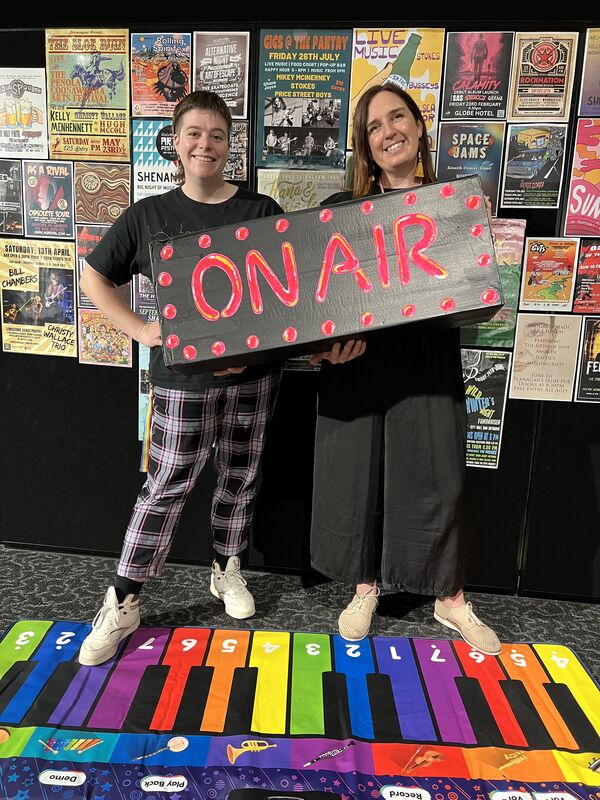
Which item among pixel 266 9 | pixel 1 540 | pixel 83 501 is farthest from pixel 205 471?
pixel 266 9

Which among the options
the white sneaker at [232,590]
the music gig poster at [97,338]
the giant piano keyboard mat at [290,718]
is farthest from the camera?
the music gig poster at [97,338]

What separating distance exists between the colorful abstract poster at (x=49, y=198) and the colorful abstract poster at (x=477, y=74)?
1.17 meters

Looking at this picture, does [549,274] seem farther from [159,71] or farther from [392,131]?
[159,71]

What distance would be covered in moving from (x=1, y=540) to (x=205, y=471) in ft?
2.73

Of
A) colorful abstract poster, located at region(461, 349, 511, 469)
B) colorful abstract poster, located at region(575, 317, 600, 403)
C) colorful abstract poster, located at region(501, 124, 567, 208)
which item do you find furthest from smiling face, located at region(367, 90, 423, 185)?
colorful abstract poster, located at region(575, 317, 600, 403)

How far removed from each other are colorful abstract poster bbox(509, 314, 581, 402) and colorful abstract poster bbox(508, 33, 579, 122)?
570mm

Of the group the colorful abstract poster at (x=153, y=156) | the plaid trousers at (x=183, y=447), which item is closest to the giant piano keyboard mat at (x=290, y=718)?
the plaid trousers at (x=183, y=447)

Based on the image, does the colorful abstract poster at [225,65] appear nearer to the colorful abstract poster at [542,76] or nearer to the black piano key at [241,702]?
the colorful abstract poster at [542,76]

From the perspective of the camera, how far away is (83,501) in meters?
2.08

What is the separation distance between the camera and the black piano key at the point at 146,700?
4.39 feet

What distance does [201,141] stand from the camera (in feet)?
4.61

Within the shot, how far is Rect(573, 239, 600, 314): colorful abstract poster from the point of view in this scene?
174cm

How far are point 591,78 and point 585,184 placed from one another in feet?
0.92

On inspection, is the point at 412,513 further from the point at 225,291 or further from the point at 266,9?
the point at 266,9
